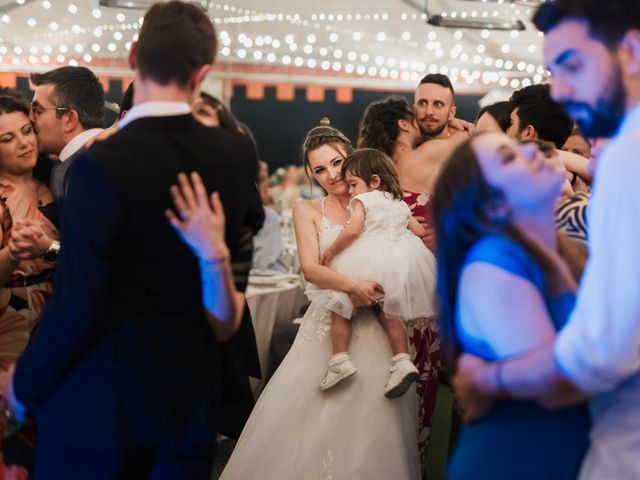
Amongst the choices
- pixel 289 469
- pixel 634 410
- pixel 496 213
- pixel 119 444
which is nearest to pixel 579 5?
pixel 496 213

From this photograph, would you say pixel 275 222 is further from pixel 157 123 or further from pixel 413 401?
pixel 157 123

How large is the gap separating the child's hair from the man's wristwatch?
47.2 inches

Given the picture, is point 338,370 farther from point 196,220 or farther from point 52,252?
point 196,220

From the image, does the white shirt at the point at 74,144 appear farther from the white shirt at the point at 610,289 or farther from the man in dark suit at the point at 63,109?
the white shirt at the point at 610,289

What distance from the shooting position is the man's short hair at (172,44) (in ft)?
5.19

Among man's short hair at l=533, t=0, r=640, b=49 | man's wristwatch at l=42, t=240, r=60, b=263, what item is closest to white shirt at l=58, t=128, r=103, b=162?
man's wristwatch at l=42, t=240, r=60, b=263

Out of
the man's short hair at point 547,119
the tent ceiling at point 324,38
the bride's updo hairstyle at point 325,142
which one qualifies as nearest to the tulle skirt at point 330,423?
the bride's updo hairstyle at point 325,142

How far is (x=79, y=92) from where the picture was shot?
2.91 meters

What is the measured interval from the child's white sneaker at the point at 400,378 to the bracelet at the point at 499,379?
4.63ft

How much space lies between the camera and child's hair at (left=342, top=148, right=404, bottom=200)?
3.05 metres

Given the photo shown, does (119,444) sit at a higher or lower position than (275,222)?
higher

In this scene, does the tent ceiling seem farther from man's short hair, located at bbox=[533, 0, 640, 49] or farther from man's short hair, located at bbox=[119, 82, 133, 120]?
man's short hair, located at bbox=[533, 0, 640, 49]

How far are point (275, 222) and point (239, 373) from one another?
13.6 ft

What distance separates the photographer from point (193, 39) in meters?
1.60
